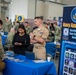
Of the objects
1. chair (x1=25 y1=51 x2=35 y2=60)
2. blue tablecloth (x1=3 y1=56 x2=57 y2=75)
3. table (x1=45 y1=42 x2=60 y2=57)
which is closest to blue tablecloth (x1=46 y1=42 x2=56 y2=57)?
table (x1=45 y1=42 x2=60 y2=57)

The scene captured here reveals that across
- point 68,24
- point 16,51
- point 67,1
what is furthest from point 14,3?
point 68,24

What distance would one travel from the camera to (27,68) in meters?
3.27

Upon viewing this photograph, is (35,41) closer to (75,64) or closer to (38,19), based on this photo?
(38,19)

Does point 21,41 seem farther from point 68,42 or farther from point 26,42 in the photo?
point 68,42

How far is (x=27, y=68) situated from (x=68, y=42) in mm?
860

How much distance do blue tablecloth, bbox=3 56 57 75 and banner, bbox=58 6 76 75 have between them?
10.3 inches

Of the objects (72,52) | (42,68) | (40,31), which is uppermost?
(40,31)

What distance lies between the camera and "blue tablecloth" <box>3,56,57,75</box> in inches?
128

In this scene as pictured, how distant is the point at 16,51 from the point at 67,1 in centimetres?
1266

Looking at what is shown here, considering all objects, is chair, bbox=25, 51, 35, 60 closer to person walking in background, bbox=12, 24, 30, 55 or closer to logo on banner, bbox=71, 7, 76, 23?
person walking in background, bbox=12, 24, 30, 55

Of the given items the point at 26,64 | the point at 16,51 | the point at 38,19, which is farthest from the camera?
the point at 16,51

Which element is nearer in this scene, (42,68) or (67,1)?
(42,68)

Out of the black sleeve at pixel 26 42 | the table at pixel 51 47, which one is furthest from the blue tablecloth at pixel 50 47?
the black sleeve at pixel 26 42

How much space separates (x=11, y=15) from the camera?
13.5m
